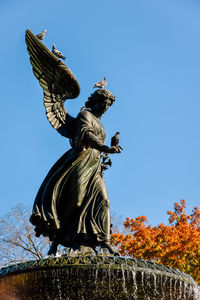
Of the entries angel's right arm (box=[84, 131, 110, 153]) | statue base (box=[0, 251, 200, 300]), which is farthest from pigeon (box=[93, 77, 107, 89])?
statue base (box=[0, 251, 200, 300])

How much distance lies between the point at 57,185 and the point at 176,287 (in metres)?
2.82

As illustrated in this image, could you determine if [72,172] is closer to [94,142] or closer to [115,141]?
[94,142]

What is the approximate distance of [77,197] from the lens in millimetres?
8766

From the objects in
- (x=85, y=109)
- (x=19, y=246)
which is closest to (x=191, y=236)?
(x=19, y=246)

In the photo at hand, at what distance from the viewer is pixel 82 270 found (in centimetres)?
689

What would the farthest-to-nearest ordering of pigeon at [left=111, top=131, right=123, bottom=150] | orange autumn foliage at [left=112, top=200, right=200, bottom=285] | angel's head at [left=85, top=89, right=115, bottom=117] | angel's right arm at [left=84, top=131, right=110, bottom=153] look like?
orange autumn foliage at [left=112, top=200, right=200, bottom=285] → angel's head at [left=85, top=89, right=115, bottom=117] → angel's right arm at [left=84, top=131, right=110, bottom=153] → pigeon at [left=111, top=131, right=123, bottom=150]

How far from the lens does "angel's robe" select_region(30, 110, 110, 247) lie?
27.9 ft

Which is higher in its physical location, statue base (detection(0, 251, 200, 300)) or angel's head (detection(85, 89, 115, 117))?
angel's head (detection(85, 89, 115, 117))

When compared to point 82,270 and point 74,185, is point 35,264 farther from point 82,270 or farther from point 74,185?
point 74,185

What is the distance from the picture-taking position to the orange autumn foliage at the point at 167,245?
18.7 m

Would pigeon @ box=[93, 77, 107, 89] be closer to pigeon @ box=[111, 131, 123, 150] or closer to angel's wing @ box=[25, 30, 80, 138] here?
angel's wing @ box=[25, 30, 80, 138]

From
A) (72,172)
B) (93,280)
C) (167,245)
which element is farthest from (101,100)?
(167,245)

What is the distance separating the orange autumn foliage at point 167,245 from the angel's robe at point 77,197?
34.5ft

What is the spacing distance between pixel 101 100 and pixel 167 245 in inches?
446
